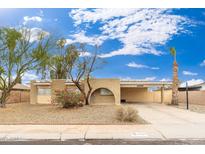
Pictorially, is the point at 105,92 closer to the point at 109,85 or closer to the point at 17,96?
the point at 109,85

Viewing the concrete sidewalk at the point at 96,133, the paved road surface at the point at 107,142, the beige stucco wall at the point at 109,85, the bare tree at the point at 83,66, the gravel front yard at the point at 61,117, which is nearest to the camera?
the paved road surface at the point at 107,142

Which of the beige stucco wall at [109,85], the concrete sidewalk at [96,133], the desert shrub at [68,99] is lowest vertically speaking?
the concrete sidewalk at [96,133]

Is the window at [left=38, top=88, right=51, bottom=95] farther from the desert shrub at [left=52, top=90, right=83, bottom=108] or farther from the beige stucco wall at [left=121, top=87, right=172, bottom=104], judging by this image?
the desert shrub at [left=52, top=90, right=83, bottom=108]

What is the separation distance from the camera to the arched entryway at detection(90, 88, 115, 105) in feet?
95.2

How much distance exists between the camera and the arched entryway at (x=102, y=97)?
29031 millimetres

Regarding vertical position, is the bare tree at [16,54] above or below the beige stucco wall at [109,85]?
above

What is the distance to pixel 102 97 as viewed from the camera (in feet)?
95.7

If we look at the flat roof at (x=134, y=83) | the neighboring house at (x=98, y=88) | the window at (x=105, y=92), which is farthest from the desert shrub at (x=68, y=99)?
the flat roof at (x=134, y=83)

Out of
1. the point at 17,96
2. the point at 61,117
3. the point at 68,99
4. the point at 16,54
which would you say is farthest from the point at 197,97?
the point at 17,96

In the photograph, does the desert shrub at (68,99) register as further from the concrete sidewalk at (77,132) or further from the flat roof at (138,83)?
the flat roof at (138,83)

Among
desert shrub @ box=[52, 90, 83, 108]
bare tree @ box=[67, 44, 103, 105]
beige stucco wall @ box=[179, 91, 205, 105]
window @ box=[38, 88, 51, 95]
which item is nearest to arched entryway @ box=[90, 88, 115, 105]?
bare tree @ box=[67, 44, 103, 105]
